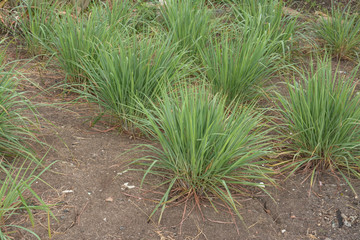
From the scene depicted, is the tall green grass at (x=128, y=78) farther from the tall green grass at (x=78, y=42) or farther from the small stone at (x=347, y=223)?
the small stone at (x=347, y=223)

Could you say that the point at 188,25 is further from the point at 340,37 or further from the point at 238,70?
the point at 340,37

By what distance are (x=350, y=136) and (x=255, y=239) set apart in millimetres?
848

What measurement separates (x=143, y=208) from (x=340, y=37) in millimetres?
2677

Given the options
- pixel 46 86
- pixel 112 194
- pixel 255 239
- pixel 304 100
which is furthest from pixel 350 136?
pixel 46 86

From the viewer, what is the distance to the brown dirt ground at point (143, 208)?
2229 mm

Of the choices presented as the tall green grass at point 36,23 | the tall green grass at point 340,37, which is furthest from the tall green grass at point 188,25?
the tall green grass at point 340,37

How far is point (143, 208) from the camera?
2.35 meters

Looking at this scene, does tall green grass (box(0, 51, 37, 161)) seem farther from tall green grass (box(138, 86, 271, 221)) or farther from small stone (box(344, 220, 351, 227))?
small stone (box(344, 220, 351, 227))

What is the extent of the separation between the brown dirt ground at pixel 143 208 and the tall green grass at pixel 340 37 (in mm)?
1884

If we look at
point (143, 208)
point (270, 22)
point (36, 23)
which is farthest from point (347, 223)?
point (36, 23)

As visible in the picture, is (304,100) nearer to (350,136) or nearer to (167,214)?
(350,136)

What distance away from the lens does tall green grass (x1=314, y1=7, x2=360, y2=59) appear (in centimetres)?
411

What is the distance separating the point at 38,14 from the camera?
3.74 m

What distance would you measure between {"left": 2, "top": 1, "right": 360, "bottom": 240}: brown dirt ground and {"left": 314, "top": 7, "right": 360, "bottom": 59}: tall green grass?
74.2 inches
